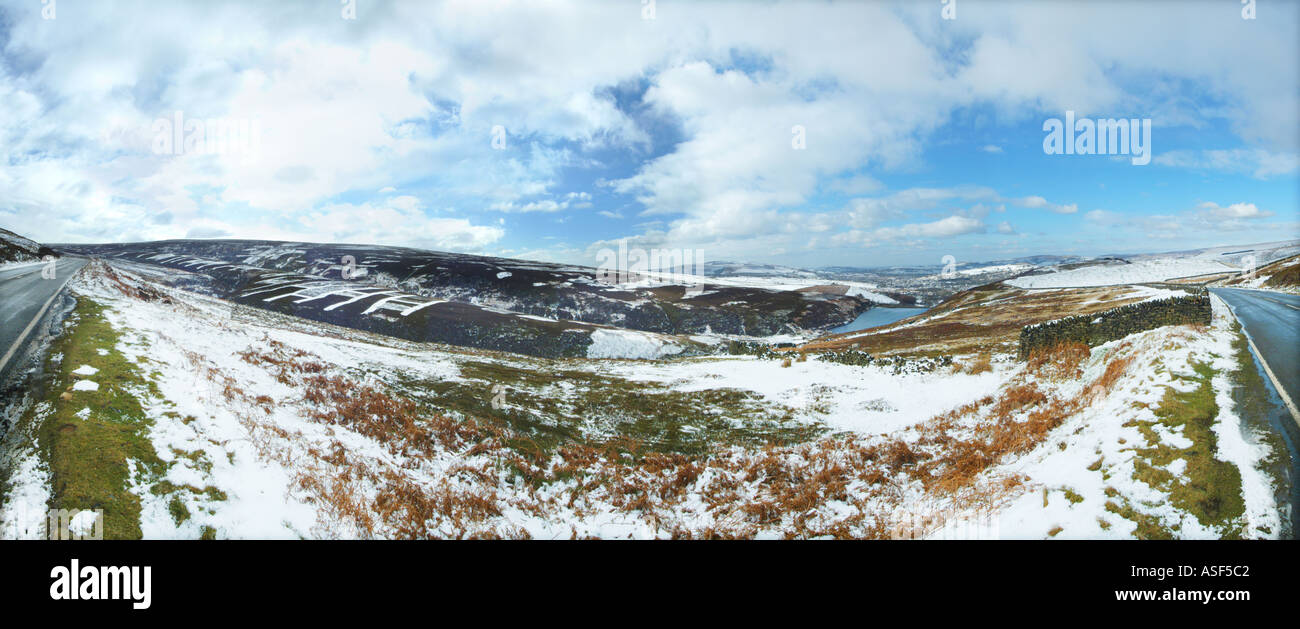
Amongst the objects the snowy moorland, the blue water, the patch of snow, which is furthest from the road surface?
the blue water

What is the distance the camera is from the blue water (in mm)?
115819

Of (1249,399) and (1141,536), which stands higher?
(1249,399)

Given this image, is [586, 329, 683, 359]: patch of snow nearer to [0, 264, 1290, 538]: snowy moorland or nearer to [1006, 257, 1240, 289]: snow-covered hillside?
[0, 264, 1290, 538]: snowy moorland

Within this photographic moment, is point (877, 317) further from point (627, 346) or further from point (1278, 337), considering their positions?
point (1278, 337)

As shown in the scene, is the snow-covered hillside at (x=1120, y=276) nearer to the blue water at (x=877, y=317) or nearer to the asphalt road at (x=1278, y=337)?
the blue water at (x=877, y=317)

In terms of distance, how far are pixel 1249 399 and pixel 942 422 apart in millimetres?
7935

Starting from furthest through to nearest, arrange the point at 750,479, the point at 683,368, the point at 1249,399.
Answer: the point at 683,368
the point at 750,479
the point at 1249,399

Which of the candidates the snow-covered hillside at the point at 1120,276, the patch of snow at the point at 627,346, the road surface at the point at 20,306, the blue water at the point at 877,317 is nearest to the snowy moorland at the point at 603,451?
the road surface at the point at 20,306

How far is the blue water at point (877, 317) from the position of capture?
115819 mm

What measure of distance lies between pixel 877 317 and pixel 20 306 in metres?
152
